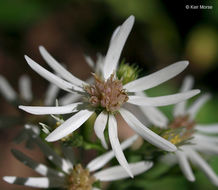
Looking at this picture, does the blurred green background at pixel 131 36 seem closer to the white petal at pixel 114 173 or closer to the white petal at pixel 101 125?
the white petal at pixel 114 173

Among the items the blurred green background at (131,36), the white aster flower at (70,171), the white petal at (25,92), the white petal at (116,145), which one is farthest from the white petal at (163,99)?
the blurred green background at (131,36)


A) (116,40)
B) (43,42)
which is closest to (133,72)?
(116,40)

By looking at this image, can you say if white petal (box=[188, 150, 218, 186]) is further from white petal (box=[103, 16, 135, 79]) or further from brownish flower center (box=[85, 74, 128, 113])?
white petal (box=[103, 16, 135, 79])

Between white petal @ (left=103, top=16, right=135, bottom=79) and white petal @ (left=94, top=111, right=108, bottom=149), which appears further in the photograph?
white petal @ (left=103, top=16, right=135, bottom=79)

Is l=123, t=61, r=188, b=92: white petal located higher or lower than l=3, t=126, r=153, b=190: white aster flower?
higher

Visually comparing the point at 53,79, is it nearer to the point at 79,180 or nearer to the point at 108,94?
the point at 108,94

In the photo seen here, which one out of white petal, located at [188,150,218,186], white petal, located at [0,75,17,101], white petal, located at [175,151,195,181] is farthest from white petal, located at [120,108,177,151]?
white petal, located at [0,75,17,101]
